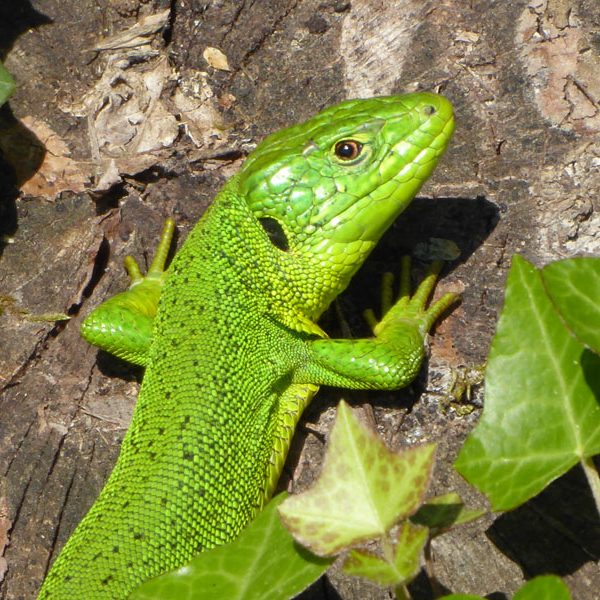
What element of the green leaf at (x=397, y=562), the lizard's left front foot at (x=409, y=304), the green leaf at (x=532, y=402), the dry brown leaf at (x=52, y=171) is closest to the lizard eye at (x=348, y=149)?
the lizard's left front foot at (x=409, y=304)

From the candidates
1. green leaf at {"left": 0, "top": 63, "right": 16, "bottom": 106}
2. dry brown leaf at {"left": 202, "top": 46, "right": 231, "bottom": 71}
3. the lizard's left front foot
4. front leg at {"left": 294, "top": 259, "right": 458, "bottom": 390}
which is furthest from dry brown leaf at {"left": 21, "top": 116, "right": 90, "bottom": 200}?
the lizard's left front foot

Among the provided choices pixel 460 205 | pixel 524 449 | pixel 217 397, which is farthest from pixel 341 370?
pixel 524 449

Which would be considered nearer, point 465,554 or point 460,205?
point 465,554

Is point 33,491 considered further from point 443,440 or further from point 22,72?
point 22,72

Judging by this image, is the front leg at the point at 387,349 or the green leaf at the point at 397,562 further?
the front leg at the point at 387,349

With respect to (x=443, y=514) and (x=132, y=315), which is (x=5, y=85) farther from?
(x=443, y=514)

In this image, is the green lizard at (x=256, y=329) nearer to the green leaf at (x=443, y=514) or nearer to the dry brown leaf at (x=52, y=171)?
the dry brown leaf at (x=52, y=171)
